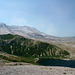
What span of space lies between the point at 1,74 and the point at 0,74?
0.29m

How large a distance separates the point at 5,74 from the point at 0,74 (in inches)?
54.7

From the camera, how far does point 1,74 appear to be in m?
32.2

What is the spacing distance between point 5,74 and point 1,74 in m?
1.12

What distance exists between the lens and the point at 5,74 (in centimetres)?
3259

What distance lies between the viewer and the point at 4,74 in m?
32.5

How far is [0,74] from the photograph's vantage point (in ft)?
106

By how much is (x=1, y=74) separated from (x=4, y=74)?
84 centimetres

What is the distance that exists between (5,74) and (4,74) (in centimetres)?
28
